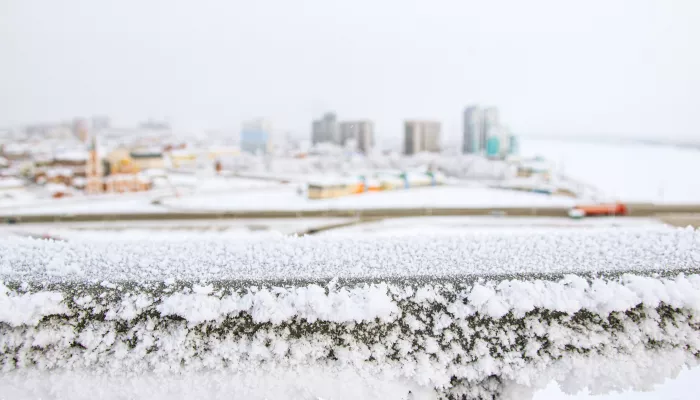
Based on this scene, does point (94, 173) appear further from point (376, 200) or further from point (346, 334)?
point (346, 334)

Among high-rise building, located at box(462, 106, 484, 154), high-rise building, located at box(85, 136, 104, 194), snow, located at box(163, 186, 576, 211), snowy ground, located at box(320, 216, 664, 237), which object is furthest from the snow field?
high-rise building, located at box(462, 106, 484, 154)

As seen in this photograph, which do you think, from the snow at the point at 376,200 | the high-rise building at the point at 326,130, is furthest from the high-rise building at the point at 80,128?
the snow at the point at 376,200

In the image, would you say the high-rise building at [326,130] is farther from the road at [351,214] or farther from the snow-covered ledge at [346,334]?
the snow-covered ledge at [346,334]

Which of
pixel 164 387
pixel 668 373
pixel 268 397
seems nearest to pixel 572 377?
pixel 668 373

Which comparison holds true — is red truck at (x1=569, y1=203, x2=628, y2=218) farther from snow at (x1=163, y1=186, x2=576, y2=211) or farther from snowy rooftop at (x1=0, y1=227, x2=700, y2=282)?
snowy rooftop at (x1=0, y1=227, x2=700, y2=282)

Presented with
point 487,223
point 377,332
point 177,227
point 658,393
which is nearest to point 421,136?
point 487,223

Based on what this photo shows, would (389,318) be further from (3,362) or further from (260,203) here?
(260,203)
